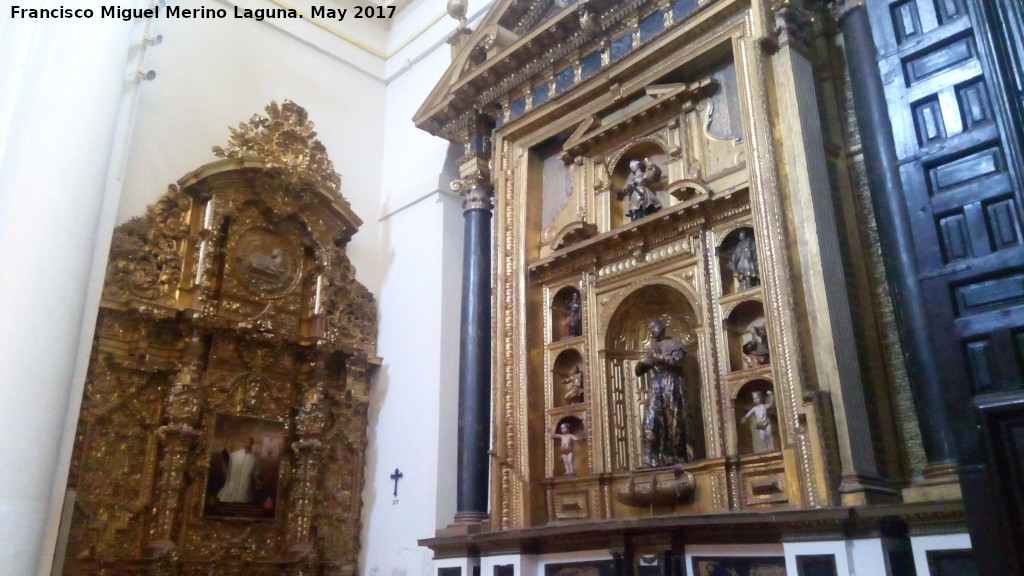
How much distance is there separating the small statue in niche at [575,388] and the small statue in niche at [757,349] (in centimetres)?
140

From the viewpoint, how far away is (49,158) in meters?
5.82

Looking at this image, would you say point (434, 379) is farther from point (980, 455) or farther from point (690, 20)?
point (980, 455)

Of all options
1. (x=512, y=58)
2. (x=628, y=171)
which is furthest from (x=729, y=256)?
(x=512, y=58)

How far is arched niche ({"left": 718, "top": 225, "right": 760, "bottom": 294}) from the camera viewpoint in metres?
5.49

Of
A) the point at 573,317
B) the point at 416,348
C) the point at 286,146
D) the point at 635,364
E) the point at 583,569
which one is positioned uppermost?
the point at 286,146

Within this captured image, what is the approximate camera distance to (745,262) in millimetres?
5426

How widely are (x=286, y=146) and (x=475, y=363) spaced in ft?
10.5

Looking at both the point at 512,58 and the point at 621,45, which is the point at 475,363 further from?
the point at 621,45

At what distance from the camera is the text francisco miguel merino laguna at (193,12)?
6316 mm

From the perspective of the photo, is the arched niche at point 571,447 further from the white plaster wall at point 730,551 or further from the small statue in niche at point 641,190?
the small statue in niche at point 641,190

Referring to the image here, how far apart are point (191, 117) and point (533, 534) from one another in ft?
17.0

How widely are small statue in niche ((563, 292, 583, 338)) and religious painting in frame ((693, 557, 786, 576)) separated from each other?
207 cm

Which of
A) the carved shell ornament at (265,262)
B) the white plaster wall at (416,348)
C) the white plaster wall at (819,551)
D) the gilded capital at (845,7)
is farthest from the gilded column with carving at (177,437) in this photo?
the gilded capital at (845,7)

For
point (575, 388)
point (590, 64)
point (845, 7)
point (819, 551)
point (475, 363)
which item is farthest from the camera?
point (475, 363)
